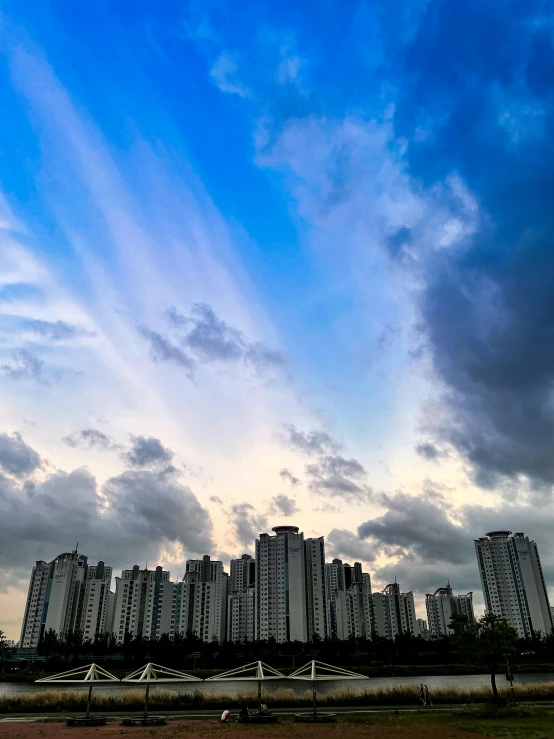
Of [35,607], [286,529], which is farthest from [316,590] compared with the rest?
[35,607]

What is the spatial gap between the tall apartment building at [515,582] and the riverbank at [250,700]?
133 metres

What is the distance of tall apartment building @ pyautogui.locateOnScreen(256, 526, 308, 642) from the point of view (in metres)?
138

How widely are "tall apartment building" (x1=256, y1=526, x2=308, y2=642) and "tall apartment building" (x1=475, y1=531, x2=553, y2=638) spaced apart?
54832mm

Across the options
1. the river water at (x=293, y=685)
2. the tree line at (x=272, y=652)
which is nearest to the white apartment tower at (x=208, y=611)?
the tree line at (x=272, y=652)

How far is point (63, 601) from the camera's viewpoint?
481ft

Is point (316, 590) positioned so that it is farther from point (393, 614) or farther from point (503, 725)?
point (503, 725)

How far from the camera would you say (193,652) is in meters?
118

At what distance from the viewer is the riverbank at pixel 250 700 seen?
3516cm

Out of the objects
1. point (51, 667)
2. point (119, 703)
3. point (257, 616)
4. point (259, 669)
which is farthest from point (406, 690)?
point (257, 616)

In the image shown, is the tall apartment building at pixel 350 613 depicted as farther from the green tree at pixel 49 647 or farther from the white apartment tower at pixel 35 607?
the white apartment tower at pixel 35 607

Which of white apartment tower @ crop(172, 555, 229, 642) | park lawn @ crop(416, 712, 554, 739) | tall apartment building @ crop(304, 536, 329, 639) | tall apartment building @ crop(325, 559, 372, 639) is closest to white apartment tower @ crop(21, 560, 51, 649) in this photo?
white apartment tower @ crop(172, 555, 229, 642)

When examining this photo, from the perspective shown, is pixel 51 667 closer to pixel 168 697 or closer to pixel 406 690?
pixel 168 697

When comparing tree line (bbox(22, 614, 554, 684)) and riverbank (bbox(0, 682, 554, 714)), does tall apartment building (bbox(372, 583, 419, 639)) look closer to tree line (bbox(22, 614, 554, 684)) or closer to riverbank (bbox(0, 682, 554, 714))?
tree line (bbox(22, 614, 554, 684))

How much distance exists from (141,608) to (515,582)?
106 metres
